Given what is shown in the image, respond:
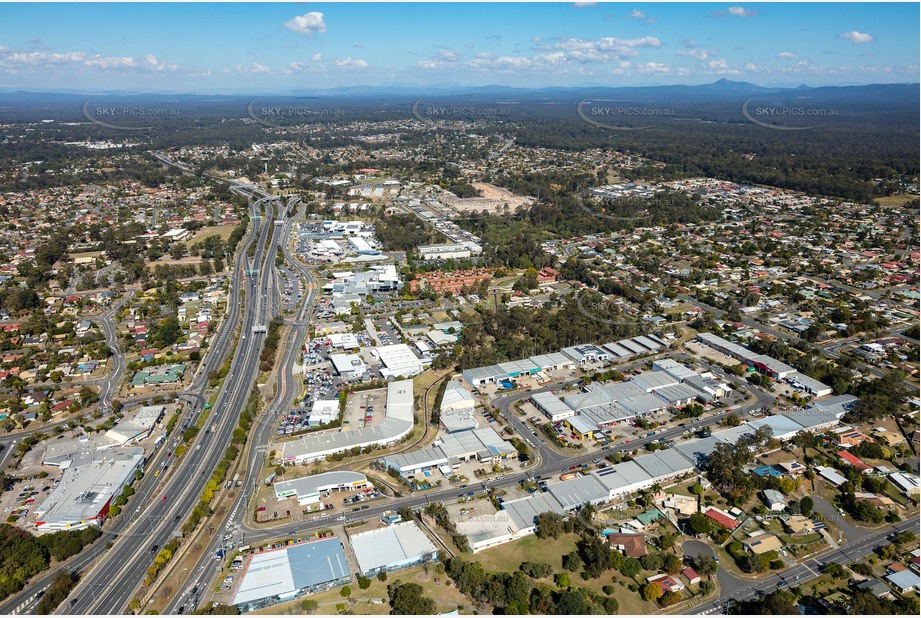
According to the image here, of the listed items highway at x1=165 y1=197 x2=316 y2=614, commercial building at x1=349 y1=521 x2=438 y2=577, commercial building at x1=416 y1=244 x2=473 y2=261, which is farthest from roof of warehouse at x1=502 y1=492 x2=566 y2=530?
commercial building at x1=416 y1=244 x2=473 y2=261

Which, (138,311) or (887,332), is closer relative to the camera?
(887,332)

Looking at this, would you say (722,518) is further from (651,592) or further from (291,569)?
(291,569)

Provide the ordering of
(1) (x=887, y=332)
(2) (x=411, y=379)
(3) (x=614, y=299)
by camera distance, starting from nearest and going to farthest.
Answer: (2) (x=411, y=379)
(1) (x=887, y=332)
(3) (x=614, y=299)

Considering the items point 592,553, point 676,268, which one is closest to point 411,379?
point 592,553

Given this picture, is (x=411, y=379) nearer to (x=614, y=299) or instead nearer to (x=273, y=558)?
(x=273, y=558)

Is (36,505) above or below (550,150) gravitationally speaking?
below

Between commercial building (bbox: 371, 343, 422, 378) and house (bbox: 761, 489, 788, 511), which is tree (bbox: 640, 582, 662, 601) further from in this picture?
commercial building (bbox: 371, 343, 422, 378)

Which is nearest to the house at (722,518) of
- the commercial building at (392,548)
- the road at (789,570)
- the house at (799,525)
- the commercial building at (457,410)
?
the road at (789,570)

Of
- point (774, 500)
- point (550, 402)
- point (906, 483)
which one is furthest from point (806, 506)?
point (550, 402)
